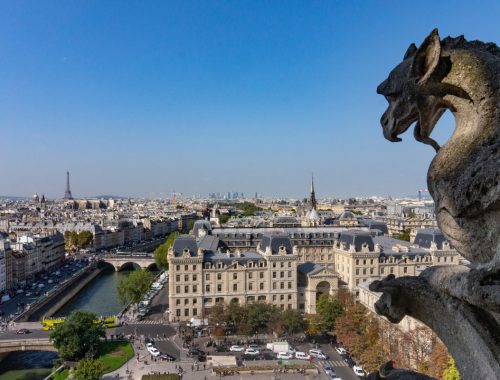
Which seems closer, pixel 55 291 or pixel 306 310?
pixel 306 310

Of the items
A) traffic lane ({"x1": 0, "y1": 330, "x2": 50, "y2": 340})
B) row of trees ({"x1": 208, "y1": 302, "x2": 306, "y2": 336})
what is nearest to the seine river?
traffic lane ({"x1": 0, "y1": 330, "x2": 50, "y2": 340})

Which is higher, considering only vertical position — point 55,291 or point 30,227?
point 30,227

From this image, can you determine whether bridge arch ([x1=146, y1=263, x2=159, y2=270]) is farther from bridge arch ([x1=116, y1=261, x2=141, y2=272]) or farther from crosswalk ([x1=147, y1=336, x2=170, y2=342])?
crosswalk ([x1=147, y1=336, x2=170, y2=342])

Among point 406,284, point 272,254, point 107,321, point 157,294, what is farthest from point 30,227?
point 406,284

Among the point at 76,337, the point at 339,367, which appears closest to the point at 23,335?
the point at 76,337

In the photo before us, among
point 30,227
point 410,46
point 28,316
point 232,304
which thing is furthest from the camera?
point 30,227

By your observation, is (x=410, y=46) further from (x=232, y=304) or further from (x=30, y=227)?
(x=30, y=227)
